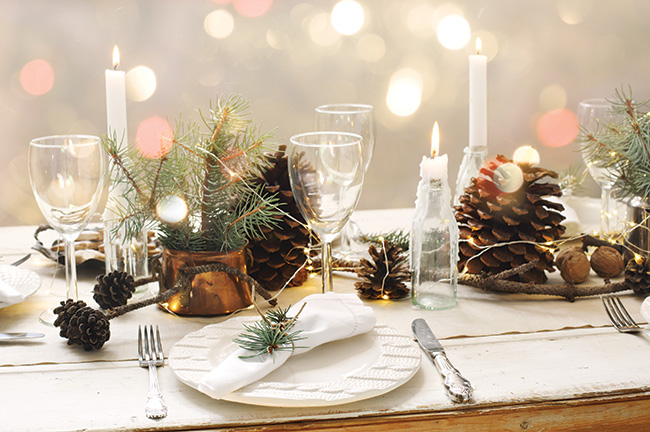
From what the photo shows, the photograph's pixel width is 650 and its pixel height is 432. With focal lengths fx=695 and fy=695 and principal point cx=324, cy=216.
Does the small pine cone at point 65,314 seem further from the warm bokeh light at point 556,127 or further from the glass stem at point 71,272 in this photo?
the warm bokeh light at point 556,127

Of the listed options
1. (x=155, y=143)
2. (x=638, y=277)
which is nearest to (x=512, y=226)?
(x=638, y=277)

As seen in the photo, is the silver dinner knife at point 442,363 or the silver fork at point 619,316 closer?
the silver dinner knife at point 442,363

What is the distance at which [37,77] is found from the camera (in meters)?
2.53

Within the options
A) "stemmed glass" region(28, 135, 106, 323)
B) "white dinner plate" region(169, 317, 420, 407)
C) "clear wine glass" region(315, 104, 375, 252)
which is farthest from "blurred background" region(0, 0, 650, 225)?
"white dinner plate" region(169, 317, 420, 407)

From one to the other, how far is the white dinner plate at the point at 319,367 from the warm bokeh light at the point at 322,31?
6.55ft

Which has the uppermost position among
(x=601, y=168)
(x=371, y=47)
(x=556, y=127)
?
(x=371, y=47)

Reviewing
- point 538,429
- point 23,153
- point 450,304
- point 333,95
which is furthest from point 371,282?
point 23,153

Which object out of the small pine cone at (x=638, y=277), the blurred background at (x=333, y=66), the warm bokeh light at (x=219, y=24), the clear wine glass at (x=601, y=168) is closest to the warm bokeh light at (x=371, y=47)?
the blurred background at (x=333, y=66)

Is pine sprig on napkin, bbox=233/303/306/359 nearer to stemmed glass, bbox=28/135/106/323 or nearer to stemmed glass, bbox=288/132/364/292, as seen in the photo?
stemmed glass, bbox=288/132/364/292

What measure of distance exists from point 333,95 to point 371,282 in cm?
182

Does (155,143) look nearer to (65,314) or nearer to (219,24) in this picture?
(65,314)

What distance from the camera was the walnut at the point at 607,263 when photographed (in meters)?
1.03

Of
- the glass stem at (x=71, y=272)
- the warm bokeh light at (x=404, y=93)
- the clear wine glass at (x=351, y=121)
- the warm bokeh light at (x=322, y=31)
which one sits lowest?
the glass stem at (x=71, y=272)

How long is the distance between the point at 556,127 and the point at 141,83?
1.67m
